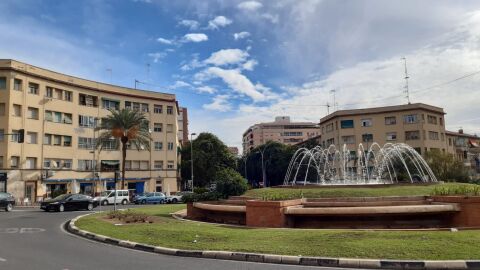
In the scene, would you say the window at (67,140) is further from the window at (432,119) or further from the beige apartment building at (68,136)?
the window at (432,119)

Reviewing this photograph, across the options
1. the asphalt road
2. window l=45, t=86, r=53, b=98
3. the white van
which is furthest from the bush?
window l=45, t=86, r=53, b=98

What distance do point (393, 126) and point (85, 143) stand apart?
50.5 metres

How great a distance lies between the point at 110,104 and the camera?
66.4 metres

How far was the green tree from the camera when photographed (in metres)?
55.1

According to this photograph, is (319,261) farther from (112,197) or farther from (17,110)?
(17,110)

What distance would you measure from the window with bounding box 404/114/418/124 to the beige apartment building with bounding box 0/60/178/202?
39.4 m

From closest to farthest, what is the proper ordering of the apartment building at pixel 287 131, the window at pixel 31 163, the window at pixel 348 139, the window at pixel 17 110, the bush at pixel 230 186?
1. the bush at pixel 230 186
2. the window at pixel 17 110
3. the window at pixel 31 163
4. the window at pixel 348 139
5. the apartment building at pixel 287 131

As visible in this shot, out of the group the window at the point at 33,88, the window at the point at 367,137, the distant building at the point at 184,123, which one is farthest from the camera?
the distant building at the point at 184,123

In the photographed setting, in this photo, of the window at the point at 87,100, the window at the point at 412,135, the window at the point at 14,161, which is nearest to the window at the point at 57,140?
the window at the point at 14,161

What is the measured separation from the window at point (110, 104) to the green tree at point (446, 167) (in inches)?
1803

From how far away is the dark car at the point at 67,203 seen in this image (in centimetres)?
3375

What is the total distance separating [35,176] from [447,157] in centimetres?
5286

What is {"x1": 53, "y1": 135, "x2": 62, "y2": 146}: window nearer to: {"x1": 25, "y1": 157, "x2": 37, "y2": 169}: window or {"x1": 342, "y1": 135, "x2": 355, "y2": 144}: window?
{"x1": 25, "y1": 157, "x2": 37, "y2": 169}: window

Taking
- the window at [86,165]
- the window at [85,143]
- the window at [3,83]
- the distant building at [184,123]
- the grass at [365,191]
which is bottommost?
the grass at [365,191]
